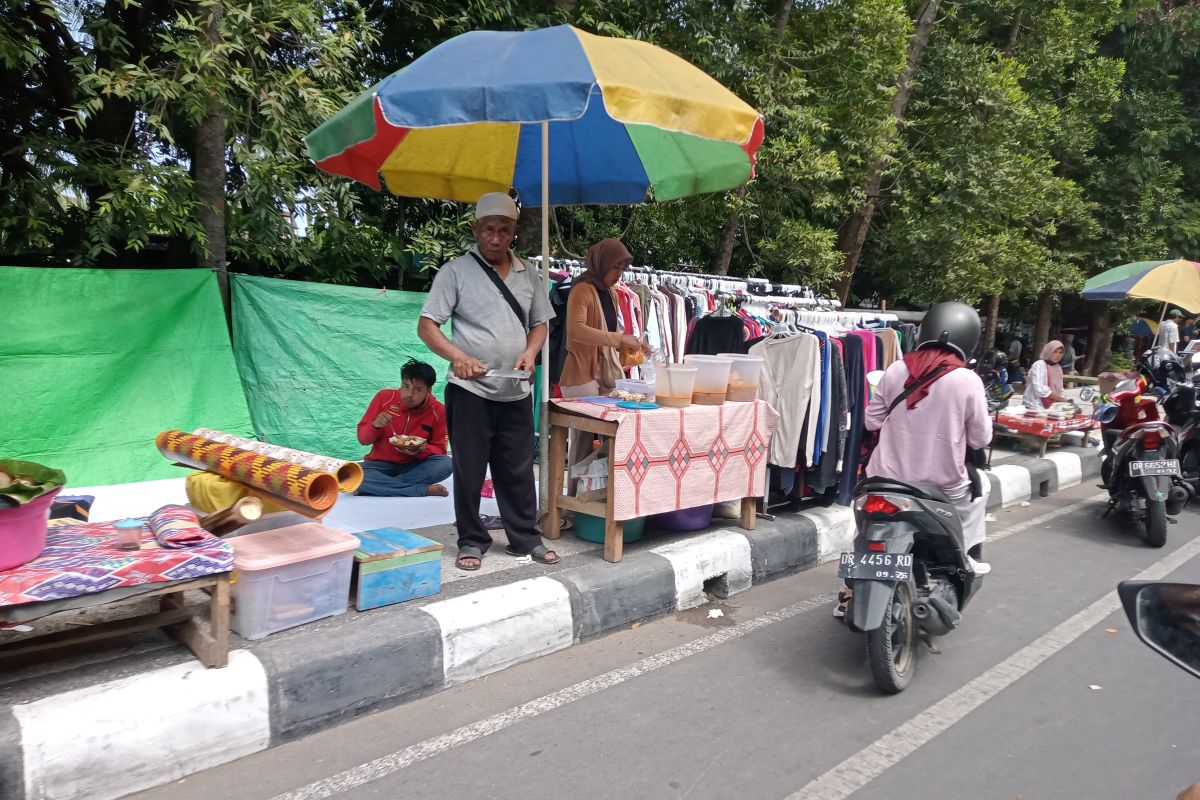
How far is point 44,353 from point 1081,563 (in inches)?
283

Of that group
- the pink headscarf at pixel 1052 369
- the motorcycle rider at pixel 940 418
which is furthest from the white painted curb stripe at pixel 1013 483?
the motorcycle rider at pixel 940 418

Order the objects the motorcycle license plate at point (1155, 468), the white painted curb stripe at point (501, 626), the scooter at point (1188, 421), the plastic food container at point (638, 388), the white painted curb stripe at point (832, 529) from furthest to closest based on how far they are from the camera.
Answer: the scooter at point (1188, 421), the motorcycle license plate at point (1155, 468), the white painted curb stripe at point (832, 529), the plastic food container at point (638, 388), the white painted curb stripe at point (501, 626)

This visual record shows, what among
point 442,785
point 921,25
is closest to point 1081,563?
point 442,785

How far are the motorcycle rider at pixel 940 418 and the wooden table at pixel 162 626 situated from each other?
2930 millimetres

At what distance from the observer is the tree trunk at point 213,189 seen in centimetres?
635

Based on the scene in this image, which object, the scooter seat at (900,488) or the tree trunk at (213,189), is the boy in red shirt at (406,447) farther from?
the scooter seat at (900,488)

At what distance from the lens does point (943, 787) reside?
2.94 metres

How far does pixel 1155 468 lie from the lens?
20.3 ft

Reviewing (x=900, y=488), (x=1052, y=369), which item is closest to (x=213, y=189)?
(x=900, y=488)

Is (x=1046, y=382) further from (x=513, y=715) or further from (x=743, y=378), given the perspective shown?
(x=513, y=715)

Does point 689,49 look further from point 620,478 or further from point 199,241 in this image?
point 620,478

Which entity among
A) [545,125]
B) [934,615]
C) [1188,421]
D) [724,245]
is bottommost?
[934,615]

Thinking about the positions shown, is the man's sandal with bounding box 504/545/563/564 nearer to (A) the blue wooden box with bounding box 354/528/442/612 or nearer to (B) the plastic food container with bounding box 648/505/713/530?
(A) the blue wooden box with bounding box 354/528/442/612

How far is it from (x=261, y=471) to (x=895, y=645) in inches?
116
